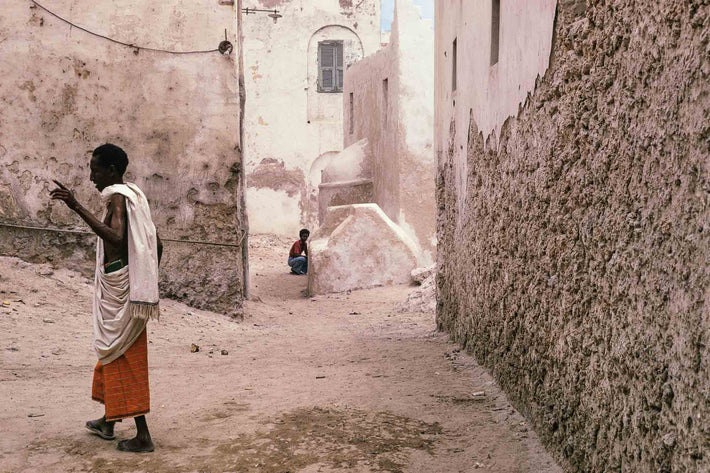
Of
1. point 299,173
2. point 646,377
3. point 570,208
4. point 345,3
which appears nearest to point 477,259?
point 570,208

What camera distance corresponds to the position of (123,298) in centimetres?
353

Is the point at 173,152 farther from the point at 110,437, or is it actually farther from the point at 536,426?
the point at 536,426

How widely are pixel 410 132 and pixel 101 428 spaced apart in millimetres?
9783

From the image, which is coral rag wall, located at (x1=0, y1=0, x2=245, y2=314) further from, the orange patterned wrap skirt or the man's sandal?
the orange patterned wrap skirt

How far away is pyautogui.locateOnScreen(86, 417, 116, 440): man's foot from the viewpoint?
371 centimetres

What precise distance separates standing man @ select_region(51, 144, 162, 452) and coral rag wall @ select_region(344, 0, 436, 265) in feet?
28.5

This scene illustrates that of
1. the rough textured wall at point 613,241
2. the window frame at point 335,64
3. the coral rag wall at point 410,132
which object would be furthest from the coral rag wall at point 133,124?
the window frame at point 335,64

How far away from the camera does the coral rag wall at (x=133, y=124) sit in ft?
24.1

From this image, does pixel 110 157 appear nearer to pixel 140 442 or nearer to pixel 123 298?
pixel 123 298

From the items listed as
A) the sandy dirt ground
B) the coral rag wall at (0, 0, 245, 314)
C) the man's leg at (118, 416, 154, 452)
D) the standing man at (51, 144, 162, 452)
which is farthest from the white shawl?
the coral rag wall at (0, 0, 245, 314)

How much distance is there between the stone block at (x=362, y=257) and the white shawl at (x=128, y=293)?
7.66 metres

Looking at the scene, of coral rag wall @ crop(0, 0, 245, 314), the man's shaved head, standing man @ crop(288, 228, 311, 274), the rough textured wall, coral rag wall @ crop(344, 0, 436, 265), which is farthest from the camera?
standing man @ crop(288, 228, 311, 274)

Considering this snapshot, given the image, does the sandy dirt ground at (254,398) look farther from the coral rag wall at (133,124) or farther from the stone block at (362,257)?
the stone block at (362,257)

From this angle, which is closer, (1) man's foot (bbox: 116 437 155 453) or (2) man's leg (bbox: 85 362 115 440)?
(1) man's foot (bbox: 116 437 155 453)
